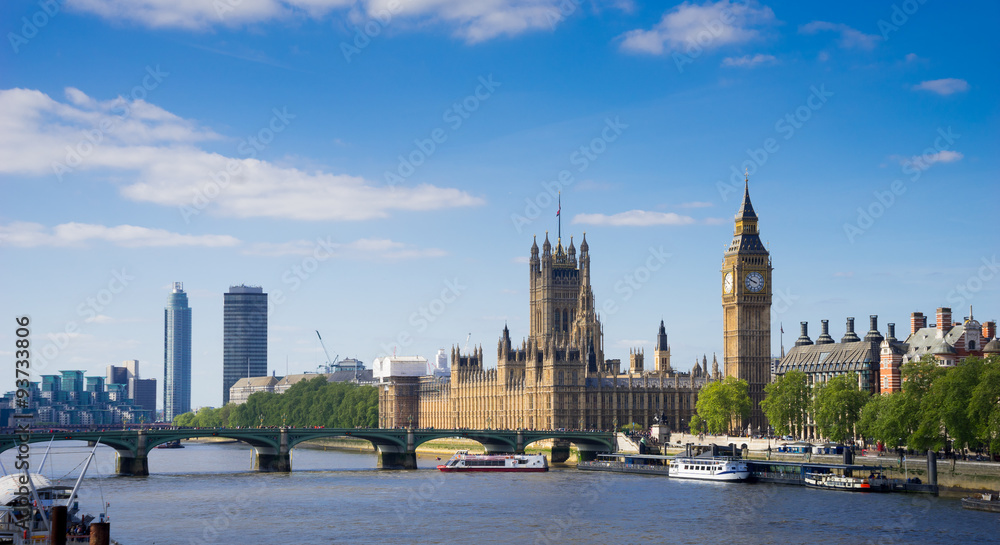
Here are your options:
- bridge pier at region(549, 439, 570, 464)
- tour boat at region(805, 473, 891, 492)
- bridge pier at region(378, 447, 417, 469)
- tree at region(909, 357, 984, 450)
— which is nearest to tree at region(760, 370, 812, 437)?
bridge pier at region(549, 439, 570, 464)

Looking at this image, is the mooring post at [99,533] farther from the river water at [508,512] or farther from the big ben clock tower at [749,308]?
the big ben clock tower at [749,308]

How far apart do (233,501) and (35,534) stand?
123ft

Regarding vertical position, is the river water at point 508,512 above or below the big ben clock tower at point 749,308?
below

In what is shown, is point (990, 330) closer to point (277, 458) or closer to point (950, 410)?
point (950, 410)

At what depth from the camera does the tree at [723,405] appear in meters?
162

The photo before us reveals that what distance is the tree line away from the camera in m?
101

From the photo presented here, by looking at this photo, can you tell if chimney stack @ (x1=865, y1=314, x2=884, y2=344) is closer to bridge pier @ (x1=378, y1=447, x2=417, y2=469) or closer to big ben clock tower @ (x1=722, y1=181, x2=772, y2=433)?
big ben clock tower @ (x1=722, y1=181, x2=772, y2=433)

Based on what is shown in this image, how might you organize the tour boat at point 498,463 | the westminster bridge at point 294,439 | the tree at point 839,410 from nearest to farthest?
the westminster bridge at point 294,439
the tree at point 839,410
the tour boat at point 498,463

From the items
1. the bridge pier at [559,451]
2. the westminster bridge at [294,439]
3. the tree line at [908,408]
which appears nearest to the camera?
the tree line at [908,408]

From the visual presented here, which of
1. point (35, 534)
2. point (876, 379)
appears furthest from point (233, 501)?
point (876, 379)

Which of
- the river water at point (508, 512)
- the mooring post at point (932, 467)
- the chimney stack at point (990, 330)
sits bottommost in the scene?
the river water at point (508, 512)

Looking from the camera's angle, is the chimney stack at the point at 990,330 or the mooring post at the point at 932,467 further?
the chimney stack at the point at 990,330

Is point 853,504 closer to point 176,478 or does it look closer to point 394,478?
point 394,478

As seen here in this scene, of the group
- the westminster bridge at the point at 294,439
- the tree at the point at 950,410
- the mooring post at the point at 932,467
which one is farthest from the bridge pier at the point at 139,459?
the mooring post at the point at 932,467
